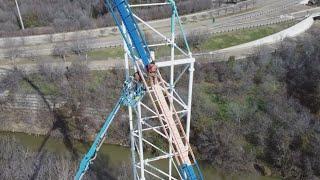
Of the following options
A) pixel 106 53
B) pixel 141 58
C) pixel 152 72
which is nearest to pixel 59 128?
pixel 106 53

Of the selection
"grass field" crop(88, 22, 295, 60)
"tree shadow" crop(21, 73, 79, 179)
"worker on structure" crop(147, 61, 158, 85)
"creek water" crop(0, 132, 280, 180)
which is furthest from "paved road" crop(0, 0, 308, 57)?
"worker on structure" crop(147, 61, 158, 85)

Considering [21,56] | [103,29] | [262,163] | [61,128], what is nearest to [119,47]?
[103,29]

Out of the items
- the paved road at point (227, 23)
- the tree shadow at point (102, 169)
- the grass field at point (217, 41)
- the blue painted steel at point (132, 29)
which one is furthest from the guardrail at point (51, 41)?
the blue painted steel at point (132, 29)

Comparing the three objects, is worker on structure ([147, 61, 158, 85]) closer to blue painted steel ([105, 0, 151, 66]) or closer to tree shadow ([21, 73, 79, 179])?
blue painted steel ([105, 0, 151, 66])

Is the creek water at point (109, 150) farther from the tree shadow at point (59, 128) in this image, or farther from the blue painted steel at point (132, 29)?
Result: the blue painted steel at point (132, 29)

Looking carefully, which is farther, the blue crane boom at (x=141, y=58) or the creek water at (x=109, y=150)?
the creek water at (x=109, y=150)

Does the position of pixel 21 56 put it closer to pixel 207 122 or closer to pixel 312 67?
pixel 207 122

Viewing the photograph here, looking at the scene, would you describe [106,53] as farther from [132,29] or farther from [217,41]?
[132,29]
